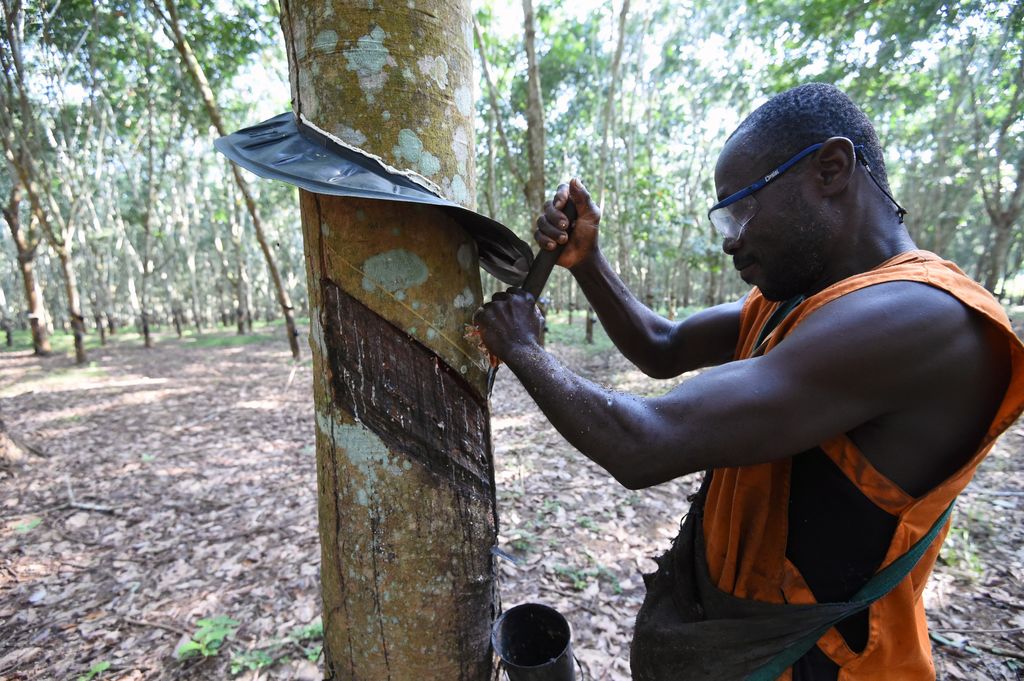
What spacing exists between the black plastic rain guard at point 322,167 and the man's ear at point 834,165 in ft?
2.70

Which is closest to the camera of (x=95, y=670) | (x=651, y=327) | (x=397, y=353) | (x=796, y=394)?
(x=796, y=394)

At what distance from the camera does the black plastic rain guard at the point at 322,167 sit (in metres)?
1.09

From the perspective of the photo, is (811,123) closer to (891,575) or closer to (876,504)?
(876,504)

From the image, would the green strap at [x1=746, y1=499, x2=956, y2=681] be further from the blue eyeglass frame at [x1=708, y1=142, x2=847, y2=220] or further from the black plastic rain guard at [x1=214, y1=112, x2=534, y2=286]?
the black plastic rain guard at [x1=214, y1=112, x2=534, y2=286]

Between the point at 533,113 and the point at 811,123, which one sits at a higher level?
the point at 533,113

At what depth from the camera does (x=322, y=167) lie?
113cm

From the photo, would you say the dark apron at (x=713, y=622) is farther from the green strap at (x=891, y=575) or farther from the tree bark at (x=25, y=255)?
the tree bark at (x=25, y=255)

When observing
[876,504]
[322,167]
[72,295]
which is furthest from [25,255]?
[876,504]

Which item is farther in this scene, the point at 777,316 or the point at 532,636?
the point at 532,636

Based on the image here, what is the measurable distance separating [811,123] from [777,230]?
29cm

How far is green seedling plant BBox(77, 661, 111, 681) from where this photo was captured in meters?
2.61

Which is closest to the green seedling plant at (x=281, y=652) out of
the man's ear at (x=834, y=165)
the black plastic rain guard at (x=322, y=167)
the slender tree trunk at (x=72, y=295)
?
the black plastic rain guard at (x=322, y=167)

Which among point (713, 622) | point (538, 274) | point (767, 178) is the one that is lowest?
point (713, 622)

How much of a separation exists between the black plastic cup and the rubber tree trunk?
11cm
